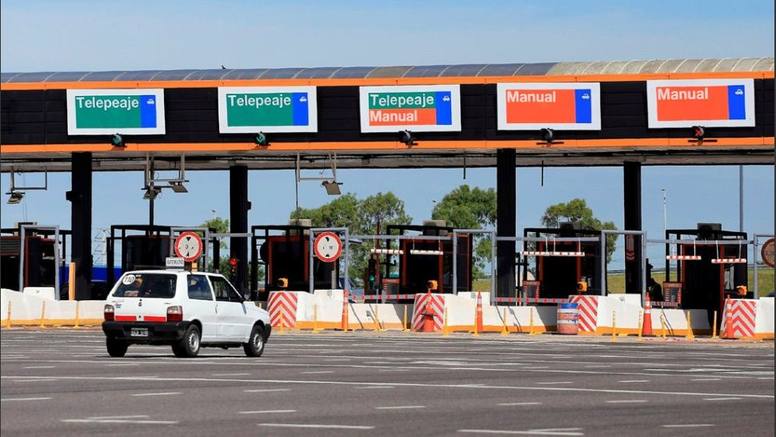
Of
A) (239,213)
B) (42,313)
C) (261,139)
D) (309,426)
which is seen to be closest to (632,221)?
(261,139)

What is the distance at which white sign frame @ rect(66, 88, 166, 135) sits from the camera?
52.2 m

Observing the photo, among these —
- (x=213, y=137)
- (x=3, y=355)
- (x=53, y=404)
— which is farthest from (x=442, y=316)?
(x=53, y=404)

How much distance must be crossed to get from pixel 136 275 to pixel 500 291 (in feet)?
69.0

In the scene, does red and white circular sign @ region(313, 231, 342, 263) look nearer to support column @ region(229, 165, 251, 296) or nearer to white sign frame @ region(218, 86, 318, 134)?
white sign frame @ region(218, 86, 318, 134)

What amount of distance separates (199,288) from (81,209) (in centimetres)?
2347

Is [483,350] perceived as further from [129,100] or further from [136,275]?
[129,100]

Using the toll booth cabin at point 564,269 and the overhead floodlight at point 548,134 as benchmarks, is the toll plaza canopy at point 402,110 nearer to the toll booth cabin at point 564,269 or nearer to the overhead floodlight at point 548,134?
the overhead floodlight at point 548,134

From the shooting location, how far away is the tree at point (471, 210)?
11988 cm

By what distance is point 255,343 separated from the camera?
3228 cm

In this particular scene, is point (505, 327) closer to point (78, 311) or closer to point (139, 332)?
point (78, 311)

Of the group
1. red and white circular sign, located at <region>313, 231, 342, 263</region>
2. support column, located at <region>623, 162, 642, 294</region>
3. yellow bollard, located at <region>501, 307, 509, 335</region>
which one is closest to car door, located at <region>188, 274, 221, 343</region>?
red and white circular sign, located at <region>313, 231, 342, 263</region>

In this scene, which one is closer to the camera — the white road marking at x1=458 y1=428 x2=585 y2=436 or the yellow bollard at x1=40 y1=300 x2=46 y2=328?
the white road marking at x1=458 y1=428 x2=585 y2=436

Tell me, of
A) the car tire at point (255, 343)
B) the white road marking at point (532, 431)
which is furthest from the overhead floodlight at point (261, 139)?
the white road marking at point (532, 431)

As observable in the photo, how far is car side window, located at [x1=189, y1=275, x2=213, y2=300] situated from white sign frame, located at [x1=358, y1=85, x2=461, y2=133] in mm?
20169
